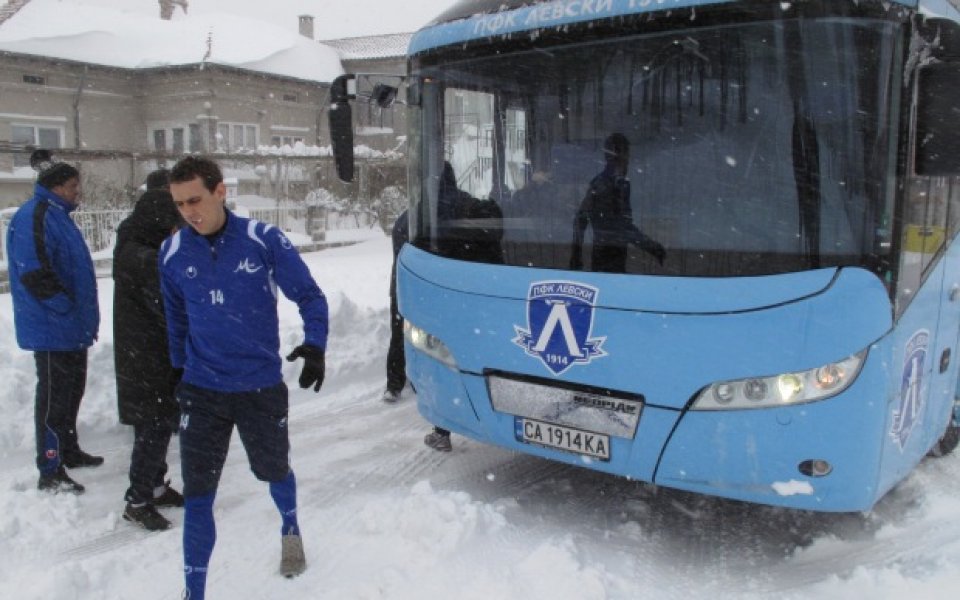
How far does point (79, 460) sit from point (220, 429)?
7.20 ft

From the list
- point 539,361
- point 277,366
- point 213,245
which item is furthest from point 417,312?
point 213,245

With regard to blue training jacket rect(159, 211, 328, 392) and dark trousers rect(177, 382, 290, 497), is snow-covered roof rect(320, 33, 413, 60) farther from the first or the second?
dark trousers rect(177, 382, 290, 497)

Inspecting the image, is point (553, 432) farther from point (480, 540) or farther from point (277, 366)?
point (277, 366)

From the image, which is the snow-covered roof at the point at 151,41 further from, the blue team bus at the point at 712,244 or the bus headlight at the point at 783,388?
the bus headlight at the point at 783,388

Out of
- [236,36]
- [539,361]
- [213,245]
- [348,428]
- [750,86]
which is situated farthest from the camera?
[236,36]

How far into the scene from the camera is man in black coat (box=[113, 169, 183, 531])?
4230mm

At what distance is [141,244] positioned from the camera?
4.31 m

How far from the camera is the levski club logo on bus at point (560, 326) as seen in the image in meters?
3.74

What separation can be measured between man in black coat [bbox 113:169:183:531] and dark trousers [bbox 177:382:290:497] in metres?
0.96

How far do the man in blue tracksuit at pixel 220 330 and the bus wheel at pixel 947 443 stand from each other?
168 inches

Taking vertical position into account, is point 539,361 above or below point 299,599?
above

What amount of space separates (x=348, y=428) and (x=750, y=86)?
3881mm

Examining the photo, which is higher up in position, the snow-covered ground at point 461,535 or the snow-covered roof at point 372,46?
the snow-covered roof at point 372,46

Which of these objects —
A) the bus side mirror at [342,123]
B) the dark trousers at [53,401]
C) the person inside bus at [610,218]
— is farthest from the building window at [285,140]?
the person inside bus at [610,218]
